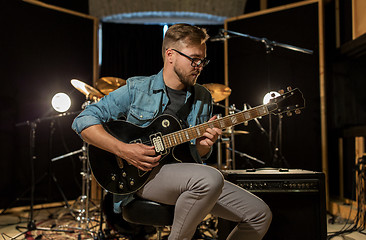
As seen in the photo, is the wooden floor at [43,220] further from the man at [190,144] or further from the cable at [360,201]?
the man at [190,144]

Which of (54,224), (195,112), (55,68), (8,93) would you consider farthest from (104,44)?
(195,112)

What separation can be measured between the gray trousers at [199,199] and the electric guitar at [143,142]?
0.28ft

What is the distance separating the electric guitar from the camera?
81.4 inches

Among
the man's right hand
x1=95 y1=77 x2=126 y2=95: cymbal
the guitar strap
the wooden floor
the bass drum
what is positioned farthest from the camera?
x1=95 y1=77 x2=126 y2=95: cymbal

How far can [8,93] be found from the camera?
15.9 ft

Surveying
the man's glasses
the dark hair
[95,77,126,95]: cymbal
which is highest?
the dark hair

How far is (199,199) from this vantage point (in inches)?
73.2

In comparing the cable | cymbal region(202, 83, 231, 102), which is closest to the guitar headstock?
cymbal region(202, 83, 231, 102)

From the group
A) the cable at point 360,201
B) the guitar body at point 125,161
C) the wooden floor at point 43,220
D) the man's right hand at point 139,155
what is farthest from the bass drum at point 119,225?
the cable at point 360,201

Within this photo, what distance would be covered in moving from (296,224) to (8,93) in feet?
13.3

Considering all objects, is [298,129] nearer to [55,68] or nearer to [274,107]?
[274,107]

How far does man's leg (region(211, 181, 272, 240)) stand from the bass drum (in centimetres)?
154

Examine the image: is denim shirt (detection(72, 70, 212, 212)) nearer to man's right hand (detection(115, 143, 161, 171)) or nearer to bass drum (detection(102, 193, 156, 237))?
man's right hand (detection(115, 143, 161, 171))

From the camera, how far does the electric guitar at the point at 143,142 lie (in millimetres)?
2066
